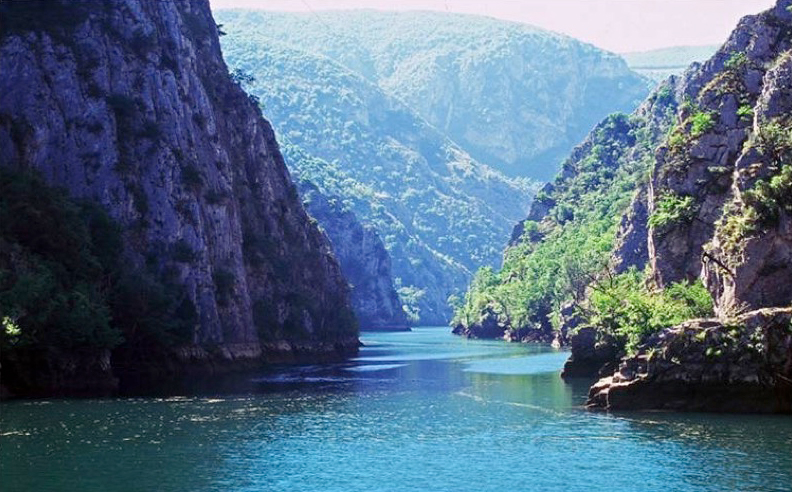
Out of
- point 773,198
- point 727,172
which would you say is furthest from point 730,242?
point 727,172

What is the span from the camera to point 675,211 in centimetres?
11525

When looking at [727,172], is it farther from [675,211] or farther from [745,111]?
[675,211]

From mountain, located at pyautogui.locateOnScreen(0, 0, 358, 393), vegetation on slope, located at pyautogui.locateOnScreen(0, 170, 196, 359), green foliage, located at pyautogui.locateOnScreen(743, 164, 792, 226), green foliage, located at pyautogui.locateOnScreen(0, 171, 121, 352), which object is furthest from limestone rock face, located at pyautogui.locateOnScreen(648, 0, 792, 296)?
green foliage, located at pyautogui.locateOnScreen(0, 171, 121, 352)

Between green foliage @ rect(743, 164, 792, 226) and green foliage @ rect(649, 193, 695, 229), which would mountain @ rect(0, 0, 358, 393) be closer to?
green foliage @ rect(649, 193, 695, 229)

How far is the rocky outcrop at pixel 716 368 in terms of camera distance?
79.2 m

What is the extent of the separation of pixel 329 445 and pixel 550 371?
60.3 m

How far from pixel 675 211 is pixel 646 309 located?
14.4 meters

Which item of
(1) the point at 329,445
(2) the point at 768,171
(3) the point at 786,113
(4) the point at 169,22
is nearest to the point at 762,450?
(1) the point at 329,445

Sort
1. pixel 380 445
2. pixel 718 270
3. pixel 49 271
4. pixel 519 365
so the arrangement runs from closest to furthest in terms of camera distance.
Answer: pixel 380 445 < pixel 718 270 < pixel 49 271 < pixel 519 365

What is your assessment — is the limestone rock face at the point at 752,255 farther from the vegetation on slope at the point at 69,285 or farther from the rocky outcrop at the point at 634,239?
the rocky outcrop at the point at 634,239

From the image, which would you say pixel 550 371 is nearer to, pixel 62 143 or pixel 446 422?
pixel 446 422

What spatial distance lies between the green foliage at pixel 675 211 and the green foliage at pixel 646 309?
6375mm

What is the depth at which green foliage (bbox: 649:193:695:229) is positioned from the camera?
114625 millimetres

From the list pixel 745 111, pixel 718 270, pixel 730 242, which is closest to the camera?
pixel 730 242
